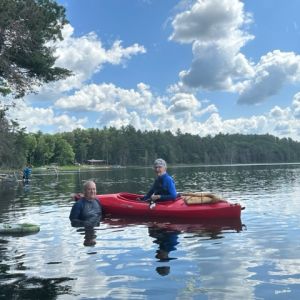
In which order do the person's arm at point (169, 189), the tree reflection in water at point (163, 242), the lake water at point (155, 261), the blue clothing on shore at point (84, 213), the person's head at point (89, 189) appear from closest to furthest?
1. the lake water at point (155, 261)
2. the tree reflection in water at point (163, 242)
3. the person's head at point (89, 189)
4. the blue clothing on shore at point (84, 213)
5. the person's arm at point (169, 189)

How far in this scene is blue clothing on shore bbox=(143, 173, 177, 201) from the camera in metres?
14.8

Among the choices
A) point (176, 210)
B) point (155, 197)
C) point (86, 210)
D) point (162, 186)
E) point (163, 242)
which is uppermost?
point (162, 186)

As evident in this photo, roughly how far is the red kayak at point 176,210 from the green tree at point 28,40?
676 cm

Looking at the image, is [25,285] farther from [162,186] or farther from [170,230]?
[162,186]

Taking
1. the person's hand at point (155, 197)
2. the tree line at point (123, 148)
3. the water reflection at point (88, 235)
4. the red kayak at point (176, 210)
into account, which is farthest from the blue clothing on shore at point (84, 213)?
the tree line at point (123, 148)

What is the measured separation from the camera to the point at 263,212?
55.1ft

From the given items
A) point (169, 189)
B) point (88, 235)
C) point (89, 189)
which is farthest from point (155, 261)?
point (169, 189)

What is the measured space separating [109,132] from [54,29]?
153846 millimetres

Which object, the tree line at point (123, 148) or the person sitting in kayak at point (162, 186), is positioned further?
the tree line at point (123, 148)

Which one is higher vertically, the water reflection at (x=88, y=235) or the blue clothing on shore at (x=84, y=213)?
the blue clothing on shore at (x=84, y=213)

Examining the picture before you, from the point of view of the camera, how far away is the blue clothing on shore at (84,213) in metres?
13.7

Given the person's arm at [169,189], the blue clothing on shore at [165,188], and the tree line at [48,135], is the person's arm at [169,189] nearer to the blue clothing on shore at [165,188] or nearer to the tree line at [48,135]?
the blue clothing on shore at [165,188]

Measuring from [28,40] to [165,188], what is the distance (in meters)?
8.19

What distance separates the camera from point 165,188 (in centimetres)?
1492
